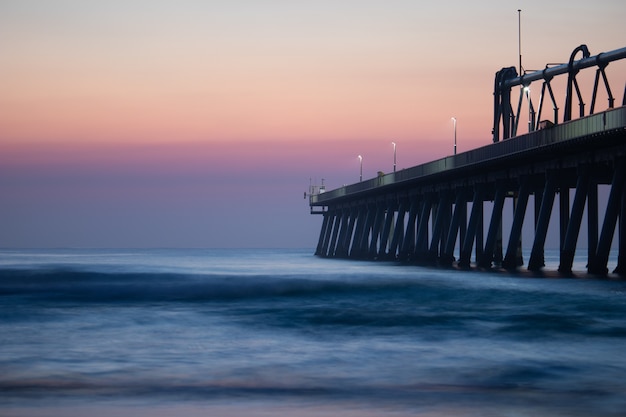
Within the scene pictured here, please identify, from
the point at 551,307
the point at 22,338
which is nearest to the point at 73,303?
the point at 22,338

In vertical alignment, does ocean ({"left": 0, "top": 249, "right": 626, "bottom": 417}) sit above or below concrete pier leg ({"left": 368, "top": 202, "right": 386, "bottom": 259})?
below

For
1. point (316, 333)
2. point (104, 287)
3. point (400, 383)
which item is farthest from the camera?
point (104, 287)

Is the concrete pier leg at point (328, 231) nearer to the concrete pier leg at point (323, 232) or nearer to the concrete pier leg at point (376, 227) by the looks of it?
the concrete pier leg at point (323, 232)

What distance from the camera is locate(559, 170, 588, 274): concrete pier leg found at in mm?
43875

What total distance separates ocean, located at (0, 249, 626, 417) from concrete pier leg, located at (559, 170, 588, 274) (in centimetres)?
1356

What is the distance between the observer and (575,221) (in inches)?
1737

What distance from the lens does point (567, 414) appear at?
10578 millimetres

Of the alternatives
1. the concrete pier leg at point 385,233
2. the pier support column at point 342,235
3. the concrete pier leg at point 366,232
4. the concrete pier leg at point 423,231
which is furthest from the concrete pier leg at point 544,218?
the pier support column at point 342,235

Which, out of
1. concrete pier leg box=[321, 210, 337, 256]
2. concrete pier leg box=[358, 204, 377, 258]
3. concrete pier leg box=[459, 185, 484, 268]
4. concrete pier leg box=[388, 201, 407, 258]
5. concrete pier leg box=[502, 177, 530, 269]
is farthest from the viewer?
concrete pier leg box=[321, 210, 337, 256]

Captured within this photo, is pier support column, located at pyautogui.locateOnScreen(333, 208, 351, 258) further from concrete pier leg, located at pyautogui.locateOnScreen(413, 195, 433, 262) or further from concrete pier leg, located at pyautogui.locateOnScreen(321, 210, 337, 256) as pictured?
concrete pier leg, located at pyautogui.locateOnScreen(413, 195, 433, 262)

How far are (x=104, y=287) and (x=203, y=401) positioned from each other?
27.7m

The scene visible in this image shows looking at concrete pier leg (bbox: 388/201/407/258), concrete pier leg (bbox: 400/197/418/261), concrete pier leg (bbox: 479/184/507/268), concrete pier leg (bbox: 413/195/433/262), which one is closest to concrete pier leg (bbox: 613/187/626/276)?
concrete pier leg (bbox: 479/184/507/268)

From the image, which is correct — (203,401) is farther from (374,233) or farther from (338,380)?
(374,233)

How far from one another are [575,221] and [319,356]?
30.9 metres
